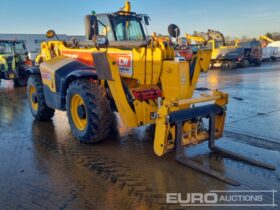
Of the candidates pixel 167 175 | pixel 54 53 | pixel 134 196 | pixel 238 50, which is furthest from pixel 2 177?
pixel 238 50

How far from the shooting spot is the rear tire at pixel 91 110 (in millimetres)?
5223

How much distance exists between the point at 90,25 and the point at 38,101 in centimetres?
279

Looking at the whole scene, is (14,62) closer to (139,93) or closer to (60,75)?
(60,75)

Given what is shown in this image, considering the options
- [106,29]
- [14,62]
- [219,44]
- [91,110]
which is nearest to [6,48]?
[14,62]

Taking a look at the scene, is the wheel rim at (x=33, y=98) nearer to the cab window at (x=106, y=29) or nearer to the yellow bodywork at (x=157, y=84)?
the cab window at (x=106, y=29)

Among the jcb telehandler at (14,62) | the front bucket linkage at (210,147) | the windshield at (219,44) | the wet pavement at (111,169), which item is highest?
the windshield at (219,44)

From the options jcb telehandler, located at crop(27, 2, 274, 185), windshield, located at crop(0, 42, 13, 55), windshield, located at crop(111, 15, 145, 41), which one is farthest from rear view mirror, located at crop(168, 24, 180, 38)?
windshield, located at crop(0, 42, 13, 55)

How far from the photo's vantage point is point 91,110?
17.1 feet

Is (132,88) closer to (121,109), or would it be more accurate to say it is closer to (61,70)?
(121,109)

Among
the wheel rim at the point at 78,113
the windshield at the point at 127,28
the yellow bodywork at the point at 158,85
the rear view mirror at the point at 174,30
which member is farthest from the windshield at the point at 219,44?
the wheel rim at the point at 78,113

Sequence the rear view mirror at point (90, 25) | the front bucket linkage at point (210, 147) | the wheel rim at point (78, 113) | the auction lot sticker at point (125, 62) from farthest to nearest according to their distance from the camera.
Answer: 1. the wheel rim at point (78, 113)
2. the rear view mirror at point (90, 25)
3. the auction lot sticker at point (125, 62)
4. the front bucket linkage at point (210, 147)

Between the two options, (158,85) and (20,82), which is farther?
(20,82)

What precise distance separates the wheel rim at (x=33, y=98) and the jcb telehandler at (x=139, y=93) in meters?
1.39

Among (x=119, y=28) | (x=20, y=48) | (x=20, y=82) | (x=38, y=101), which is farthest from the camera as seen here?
(x=20, y=48)
